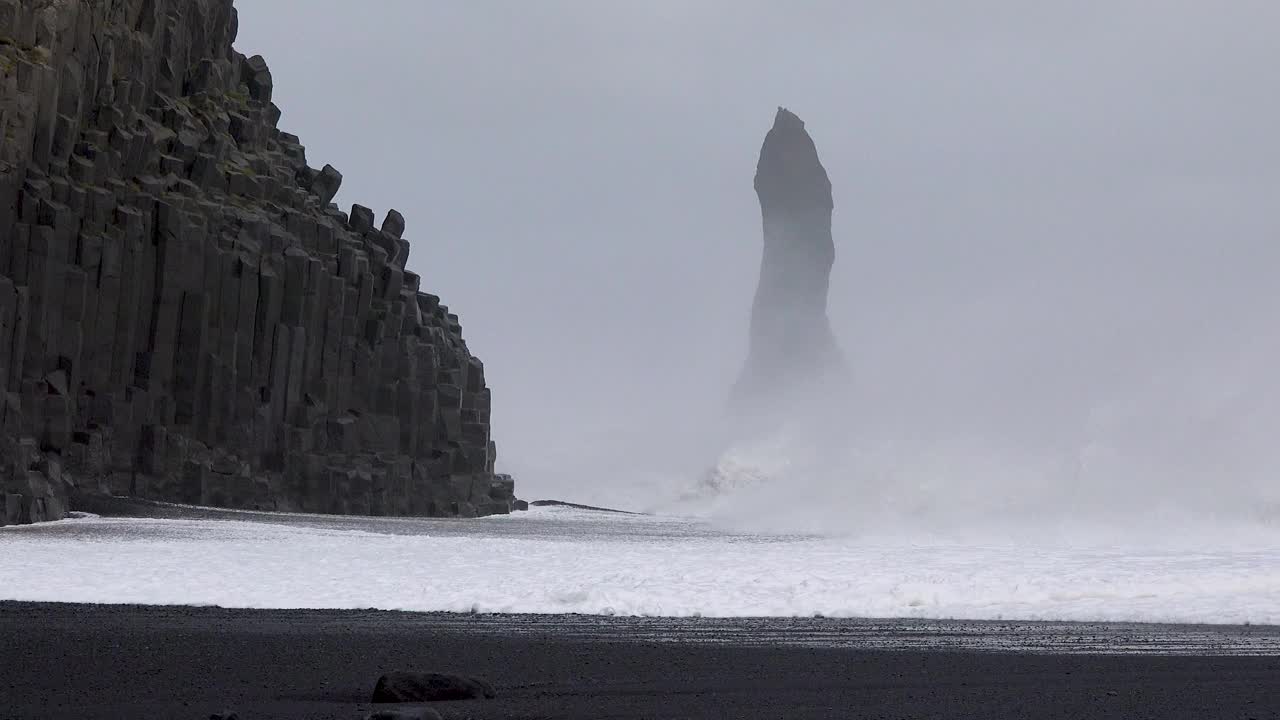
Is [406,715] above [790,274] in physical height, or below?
below

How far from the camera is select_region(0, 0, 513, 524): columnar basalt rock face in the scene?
40875mm

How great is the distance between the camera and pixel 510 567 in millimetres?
→ 22031

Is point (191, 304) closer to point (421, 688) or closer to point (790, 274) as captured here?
point (421, 688)

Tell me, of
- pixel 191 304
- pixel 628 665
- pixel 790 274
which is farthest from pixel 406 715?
pixel 790 274

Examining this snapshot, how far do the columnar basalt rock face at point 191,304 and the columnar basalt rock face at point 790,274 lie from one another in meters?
120

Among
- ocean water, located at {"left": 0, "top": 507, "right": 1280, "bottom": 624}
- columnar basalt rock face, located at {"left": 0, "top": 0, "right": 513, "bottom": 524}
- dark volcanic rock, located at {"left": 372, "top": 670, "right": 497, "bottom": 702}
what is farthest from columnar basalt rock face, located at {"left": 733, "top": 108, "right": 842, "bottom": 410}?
dark volcanic rock, located at {"left": 372, "top": 670, "right": 497, "bottom": 702}

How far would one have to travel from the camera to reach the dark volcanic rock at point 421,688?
32.3 ft

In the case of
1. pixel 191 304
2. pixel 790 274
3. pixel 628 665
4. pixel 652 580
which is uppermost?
pixel 790 274

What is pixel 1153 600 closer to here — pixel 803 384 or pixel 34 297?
pixel 34 297

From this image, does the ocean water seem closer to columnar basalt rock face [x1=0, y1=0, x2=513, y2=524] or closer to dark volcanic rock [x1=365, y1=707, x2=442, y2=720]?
dark volcanic rock [x1=365, y1=707, x2=442, y2=720]

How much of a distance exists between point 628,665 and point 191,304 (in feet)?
126

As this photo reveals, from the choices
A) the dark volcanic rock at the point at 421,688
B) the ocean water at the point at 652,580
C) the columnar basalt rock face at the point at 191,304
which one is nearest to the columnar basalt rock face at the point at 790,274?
the columnar basalt rock face at the point at 191,304

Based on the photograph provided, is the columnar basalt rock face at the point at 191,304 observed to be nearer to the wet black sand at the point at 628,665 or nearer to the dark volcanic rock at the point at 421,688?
the wet black sand at the point at 628,665

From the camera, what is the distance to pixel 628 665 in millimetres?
12125
